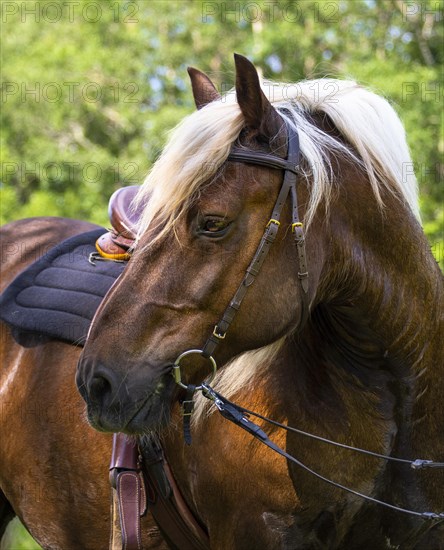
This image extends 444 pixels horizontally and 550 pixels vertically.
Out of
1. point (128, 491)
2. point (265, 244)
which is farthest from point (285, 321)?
point (128, 491)

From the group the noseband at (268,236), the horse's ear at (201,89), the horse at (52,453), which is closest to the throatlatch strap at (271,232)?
the noseband at (268,236)

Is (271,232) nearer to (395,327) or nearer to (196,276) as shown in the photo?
(196,276)

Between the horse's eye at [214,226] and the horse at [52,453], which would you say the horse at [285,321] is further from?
the horse at [52,453]

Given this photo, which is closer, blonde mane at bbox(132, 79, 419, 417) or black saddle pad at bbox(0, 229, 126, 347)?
blonde mane at bbox(132, 79, 419, 417)

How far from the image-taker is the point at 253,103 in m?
2.74

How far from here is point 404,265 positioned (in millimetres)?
3012

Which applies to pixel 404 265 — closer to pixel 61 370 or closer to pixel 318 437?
pixel 318 437

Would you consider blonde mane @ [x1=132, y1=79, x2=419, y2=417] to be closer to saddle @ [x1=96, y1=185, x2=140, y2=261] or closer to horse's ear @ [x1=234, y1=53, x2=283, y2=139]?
horse's ear @ [x1=234, y1=53, x2=283, y2=139]

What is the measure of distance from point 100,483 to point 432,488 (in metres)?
1.51

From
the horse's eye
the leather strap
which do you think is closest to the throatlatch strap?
the horse's eye

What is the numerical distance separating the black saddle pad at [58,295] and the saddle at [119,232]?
10cm

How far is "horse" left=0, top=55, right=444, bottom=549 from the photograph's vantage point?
2.67 meters

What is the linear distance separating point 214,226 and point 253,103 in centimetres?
43

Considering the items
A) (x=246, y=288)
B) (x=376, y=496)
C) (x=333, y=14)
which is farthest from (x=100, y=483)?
(x=333, y=14)
